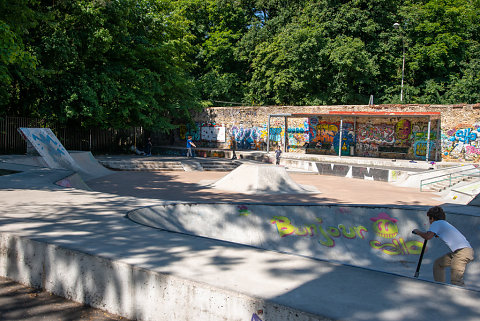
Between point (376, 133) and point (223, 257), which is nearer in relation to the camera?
point (223, 257)


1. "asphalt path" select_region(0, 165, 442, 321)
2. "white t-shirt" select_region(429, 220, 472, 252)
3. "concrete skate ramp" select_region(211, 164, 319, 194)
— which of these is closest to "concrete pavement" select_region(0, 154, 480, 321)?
"asphalt path" select_region(0, 165, 442, 321)

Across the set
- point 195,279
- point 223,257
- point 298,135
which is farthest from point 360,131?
point 195,279

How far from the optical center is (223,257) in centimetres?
421

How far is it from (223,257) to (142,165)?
55.4 ft

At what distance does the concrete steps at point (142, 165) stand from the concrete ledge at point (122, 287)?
15.5 m

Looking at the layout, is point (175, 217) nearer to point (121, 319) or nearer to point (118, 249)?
point (118, 249)

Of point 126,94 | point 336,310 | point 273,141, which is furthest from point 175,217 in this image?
point 273,141

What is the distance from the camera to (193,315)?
3.33 m

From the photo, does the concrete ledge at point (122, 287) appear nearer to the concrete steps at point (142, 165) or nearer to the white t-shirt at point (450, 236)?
the white t-shirt at point (450, 236)

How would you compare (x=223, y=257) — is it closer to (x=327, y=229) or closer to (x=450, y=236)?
(x=450, y=236)

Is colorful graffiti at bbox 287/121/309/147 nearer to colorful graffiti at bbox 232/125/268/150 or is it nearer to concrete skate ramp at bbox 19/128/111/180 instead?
colorful graffiti at bbox 232/125/268/150

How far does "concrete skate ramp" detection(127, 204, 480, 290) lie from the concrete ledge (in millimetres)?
3086

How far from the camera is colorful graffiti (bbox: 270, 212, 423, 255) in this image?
8.05 meters

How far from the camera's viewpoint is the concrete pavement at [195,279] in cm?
307
